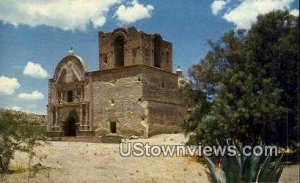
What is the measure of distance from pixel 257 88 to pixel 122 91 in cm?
1248

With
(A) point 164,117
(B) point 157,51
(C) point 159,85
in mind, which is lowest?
(A) point 164,117

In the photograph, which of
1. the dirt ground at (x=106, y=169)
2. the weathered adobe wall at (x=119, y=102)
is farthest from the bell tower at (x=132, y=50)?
the dirt ground at (x=106, y=169)

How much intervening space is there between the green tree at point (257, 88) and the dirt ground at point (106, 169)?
5.23 ft

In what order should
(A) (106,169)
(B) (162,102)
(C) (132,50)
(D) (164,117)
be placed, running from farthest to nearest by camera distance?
(C) (132,50) → (B) (162,102) → (D) (164,117) → (A) (106,169)

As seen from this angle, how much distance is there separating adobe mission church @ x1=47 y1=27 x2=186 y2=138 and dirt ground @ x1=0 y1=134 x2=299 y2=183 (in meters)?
8.34

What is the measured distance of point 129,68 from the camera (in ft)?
84.9

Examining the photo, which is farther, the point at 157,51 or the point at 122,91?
the point at 157,51

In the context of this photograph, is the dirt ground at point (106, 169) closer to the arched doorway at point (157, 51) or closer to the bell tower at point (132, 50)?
the bell tower at point (132, 50)

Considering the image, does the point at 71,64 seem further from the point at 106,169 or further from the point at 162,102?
the point at 106,169

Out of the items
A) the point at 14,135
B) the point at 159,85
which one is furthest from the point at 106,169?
the point at 159,85

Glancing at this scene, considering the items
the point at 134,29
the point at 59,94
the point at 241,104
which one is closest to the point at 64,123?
the point at 59,94

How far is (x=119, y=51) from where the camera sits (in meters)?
28.2

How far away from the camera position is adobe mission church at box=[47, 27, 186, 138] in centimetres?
2544

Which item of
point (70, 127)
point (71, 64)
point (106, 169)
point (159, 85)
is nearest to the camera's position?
point (106, 169)
